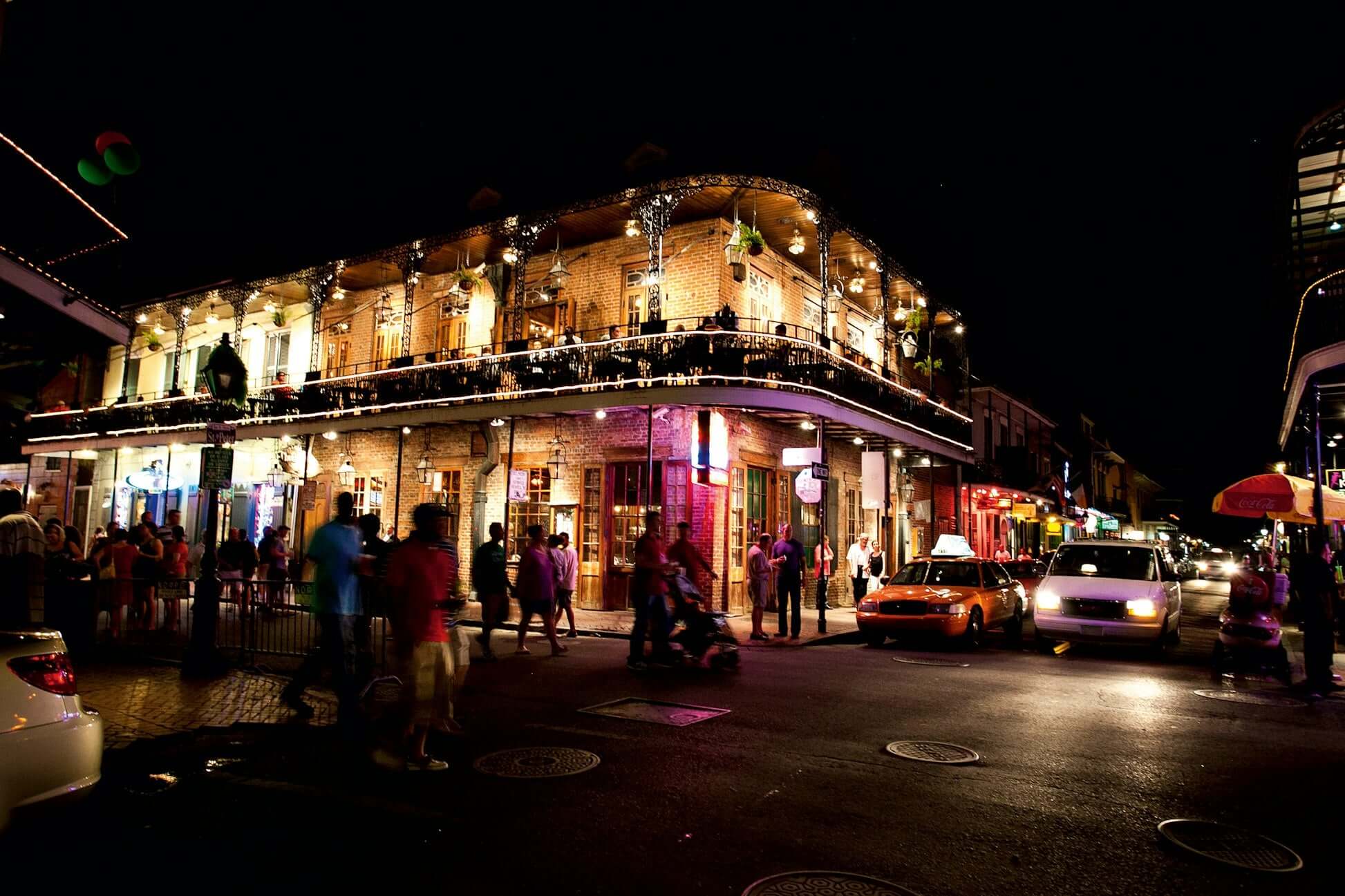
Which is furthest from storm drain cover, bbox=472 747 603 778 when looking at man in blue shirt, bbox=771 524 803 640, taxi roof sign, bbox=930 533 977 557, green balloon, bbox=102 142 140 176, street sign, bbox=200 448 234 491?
taxi roof sign, bbox=930 533 977 557

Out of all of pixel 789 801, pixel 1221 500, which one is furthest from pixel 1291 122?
pixel 789 801

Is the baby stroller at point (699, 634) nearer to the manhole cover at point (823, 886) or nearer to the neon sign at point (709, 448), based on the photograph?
the neon sign at point (709, 448)

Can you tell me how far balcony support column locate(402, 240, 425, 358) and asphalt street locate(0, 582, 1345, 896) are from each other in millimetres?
13414

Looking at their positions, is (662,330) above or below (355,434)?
above

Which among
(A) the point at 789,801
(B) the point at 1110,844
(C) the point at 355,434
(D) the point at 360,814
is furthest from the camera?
(C) the point at 355,434

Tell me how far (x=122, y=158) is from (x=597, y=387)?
909 centimetres

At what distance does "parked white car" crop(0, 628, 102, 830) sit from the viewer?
3.63 metres

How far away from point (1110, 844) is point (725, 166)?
14093mm

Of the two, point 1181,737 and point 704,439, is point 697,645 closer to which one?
point 1181,737

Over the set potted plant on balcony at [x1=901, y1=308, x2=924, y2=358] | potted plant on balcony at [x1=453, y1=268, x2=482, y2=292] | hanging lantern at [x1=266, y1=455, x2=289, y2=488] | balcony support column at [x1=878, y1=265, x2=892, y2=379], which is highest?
balcony support column at [x1=878, y1=265, x2=892, y2=379]

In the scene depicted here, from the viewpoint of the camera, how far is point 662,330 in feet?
52.6

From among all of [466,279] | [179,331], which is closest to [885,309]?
[466,279]

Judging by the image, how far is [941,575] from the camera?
1442 cm

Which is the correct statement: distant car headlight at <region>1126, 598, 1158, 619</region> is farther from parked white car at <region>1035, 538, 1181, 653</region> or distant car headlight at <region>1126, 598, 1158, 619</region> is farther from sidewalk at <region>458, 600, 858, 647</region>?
sidewalk at <region>458, 600, 858, 647</region>
